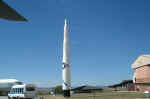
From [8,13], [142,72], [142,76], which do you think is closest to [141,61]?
[142,72]

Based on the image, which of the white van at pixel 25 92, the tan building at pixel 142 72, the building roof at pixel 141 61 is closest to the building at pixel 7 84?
the white van at pixel 25 92

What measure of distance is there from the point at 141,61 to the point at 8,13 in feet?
201

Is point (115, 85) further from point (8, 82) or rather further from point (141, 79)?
point (8, 82)

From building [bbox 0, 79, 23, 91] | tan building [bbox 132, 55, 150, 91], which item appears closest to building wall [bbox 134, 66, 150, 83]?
tan building [bbox 132, 55, 150, 91]

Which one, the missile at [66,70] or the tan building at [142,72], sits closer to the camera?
the missile at [66,70]

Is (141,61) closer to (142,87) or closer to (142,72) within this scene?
(142,72)

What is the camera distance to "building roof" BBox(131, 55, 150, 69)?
190ft

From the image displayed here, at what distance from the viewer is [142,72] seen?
200 ft

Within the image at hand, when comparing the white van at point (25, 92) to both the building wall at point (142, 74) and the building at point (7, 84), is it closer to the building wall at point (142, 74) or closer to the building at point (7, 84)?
the building at point (7, 84)

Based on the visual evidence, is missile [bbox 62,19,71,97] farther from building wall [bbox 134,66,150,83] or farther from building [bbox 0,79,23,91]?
building wall [bbox 134,66,150,83]

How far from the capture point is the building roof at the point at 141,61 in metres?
58.0

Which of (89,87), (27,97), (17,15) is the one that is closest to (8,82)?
(89,87)

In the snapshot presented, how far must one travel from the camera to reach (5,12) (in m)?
3.90

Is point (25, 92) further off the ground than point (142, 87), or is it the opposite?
point (25, 92)
